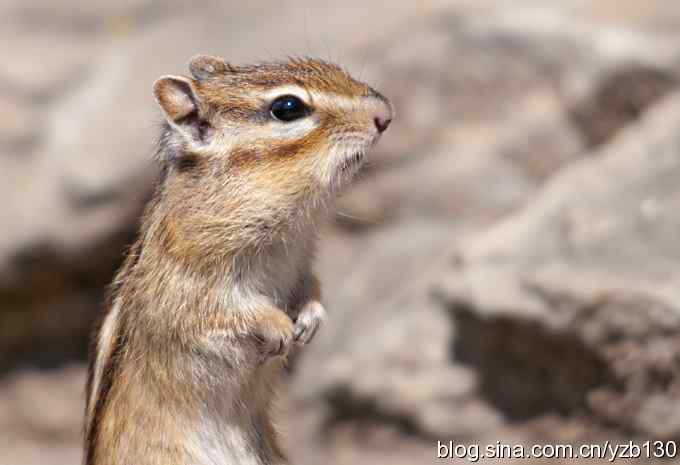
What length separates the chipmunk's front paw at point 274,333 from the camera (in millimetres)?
4031

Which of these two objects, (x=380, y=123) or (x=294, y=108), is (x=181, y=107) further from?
(x=380, y=123)

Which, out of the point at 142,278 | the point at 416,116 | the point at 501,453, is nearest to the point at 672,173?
the point at 501,453

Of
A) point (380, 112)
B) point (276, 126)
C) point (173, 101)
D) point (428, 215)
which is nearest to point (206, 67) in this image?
point (173, 101)

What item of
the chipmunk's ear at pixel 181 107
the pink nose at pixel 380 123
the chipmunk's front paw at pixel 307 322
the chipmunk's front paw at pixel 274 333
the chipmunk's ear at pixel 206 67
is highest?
the chipmunk's ear at pixel 206 67

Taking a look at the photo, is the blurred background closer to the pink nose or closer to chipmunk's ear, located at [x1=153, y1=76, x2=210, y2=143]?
chipmunk's ear, located at [x1=153, y1=76, x2=210, y2=143]

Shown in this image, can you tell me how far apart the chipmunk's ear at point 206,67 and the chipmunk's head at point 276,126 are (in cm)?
10

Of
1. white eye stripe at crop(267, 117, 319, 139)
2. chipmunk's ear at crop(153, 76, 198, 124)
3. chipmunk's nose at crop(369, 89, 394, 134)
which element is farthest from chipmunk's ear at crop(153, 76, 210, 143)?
chipmunk's nose at crop(369, 89, 394, 134)

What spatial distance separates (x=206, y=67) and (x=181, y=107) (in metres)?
0.25

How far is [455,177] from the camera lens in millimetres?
7270

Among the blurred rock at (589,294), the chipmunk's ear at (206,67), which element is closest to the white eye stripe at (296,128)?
the chipmunk's ear at (206,67)

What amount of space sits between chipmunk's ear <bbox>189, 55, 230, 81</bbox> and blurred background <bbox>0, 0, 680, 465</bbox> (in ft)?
3.80

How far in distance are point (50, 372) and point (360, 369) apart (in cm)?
266

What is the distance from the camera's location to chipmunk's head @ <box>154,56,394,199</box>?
13.0 feet

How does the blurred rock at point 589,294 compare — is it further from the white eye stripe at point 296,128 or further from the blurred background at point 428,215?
the white eye stripe at point 296,128
